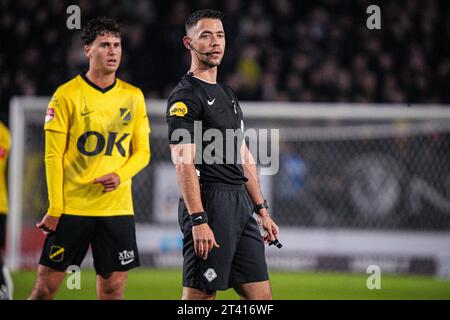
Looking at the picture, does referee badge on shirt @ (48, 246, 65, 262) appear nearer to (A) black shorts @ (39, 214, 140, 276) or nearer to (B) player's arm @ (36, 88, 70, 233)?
(A) black shorts @ (39, 214, 140, 276)

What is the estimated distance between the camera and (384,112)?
10.9m

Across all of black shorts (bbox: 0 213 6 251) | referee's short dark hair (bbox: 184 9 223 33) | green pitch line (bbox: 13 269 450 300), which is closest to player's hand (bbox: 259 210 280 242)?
referee's short dark hair (bbox: 184 9 223 33)

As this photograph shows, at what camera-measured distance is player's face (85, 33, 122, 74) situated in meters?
5.24

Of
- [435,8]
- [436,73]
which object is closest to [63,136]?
[436,73]

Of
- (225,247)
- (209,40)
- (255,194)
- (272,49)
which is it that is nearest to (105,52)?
(209,40)

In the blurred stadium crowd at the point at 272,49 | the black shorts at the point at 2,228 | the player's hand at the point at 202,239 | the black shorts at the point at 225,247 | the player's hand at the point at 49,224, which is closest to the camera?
the player's hand at the point at 202,239

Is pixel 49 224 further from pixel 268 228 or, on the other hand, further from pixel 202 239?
pixel 268 228

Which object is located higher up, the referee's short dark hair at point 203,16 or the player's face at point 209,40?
the referee's short dark hair at point 203,16

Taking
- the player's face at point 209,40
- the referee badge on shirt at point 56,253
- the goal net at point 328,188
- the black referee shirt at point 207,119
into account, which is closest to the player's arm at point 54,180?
the referee badge on shirt at point 56,253

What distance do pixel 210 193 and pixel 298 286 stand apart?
4.80 m

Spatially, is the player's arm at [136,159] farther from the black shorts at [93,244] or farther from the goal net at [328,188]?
the goal net at [328,188]

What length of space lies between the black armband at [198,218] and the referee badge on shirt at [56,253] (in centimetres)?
121

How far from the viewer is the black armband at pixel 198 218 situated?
4.32 metres

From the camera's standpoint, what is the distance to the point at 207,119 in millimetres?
4523
